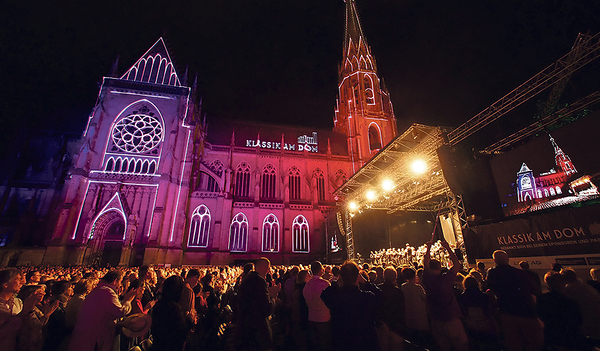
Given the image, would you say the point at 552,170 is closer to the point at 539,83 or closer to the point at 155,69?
the point at 539,83

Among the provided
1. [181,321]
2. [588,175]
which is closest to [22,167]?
[181,321]

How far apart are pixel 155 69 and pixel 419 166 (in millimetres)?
29575

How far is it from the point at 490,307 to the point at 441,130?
7782mm

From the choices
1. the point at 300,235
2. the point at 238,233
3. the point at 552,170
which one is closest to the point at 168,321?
the point at 552,170

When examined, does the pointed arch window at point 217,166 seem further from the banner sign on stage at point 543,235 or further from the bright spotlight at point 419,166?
the banner sign on stage at point 543,235

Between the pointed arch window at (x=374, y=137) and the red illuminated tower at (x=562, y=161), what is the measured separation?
2484cm

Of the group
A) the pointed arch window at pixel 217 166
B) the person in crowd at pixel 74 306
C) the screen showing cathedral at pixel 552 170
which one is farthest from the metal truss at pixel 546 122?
the pointed arch window at pixel 217 166

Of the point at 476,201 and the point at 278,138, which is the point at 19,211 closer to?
Answer: the point at 278,138

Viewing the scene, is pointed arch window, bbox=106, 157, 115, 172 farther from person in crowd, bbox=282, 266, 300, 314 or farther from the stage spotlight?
person in crowd, bbox=282, 266, 300, 314

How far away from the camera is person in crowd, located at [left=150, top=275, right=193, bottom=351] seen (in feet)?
10.1

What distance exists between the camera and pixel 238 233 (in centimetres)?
2609

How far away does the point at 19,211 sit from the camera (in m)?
23.3

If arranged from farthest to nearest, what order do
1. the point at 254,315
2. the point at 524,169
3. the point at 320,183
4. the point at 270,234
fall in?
the point at 320,183 < the point at 270,234 < the point at 524,169 < the point at 254,315

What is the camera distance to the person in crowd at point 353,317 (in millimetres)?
2682
